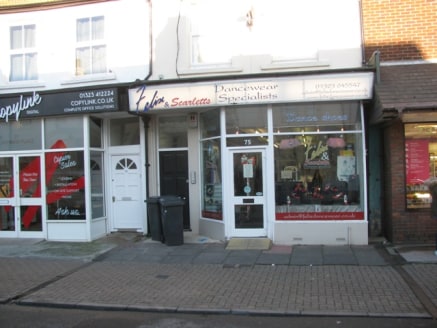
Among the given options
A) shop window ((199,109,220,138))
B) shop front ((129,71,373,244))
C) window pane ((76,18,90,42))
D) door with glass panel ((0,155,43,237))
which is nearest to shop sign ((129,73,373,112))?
shop front ((129,71,373,244))

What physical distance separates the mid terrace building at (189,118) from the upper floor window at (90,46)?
3cm

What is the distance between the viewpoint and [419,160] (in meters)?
9.88

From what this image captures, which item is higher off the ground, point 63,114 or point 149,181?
point 63,114

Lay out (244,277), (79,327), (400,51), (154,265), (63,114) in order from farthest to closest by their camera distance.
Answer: (63,114) < (400,51) < (154,265) < (244,277) < (79,327)

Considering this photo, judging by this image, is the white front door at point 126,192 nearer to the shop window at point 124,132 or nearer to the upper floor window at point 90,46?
the shop window at point 124,132

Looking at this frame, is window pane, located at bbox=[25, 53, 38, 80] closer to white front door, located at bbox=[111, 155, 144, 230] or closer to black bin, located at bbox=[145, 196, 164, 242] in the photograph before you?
white front door, located at bbox=[111, 155, 144, 230]

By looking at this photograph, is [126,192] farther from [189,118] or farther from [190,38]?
[190,38]

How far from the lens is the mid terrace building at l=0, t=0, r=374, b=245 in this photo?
33.9 ft

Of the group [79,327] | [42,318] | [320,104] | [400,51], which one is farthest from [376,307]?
[400,51]

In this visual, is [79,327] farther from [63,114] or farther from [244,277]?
[63,114]

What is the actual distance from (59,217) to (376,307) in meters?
8.38

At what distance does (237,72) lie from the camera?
1082 cm

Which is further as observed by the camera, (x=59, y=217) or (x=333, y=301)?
(x=59, y=217)

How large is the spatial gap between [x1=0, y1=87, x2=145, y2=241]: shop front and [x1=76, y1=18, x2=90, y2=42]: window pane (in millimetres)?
1592
